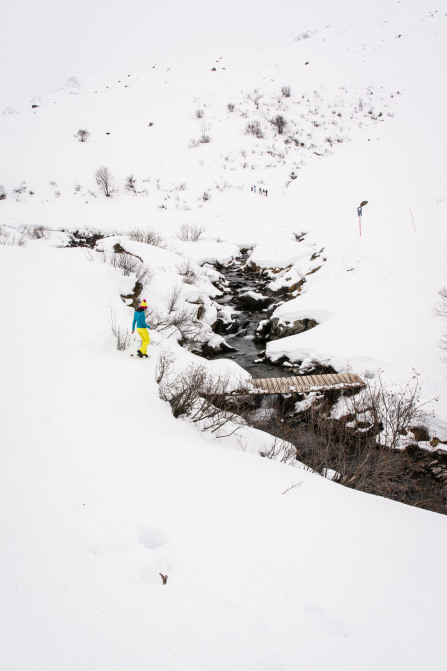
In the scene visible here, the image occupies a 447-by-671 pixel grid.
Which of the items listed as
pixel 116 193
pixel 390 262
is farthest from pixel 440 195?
pixel 116 193

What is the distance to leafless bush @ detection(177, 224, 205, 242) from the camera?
23.9m

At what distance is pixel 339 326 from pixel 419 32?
52.6 metres

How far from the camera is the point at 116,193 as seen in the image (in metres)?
30.8

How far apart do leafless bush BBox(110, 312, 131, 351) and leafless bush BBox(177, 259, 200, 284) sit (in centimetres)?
710

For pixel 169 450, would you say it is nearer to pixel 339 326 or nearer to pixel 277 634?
pixel 277 634

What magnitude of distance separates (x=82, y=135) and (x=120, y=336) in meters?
38.7

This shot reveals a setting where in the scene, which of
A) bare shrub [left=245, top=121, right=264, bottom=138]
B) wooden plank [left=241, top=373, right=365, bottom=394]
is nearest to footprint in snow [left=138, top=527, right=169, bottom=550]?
wooden plank [left=241, top=373, right=365, bottom=394]

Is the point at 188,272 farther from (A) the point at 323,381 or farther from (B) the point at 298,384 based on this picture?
(A) the point at 323,381

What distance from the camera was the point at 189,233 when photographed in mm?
24203

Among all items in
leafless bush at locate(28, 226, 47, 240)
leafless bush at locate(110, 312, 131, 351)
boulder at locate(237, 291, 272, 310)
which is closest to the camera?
leafless bush at locate(110, 312, 131, 351)

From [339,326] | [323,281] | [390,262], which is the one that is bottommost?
[339,326]

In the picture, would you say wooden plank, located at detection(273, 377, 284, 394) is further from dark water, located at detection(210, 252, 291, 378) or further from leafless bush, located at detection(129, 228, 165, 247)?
leafless bush, located at detection(129, 228, 165, 247)

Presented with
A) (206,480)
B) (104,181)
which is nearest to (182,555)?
(206,480)

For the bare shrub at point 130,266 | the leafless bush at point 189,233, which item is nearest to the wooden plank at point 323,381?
the bare shrub at point 130,266
